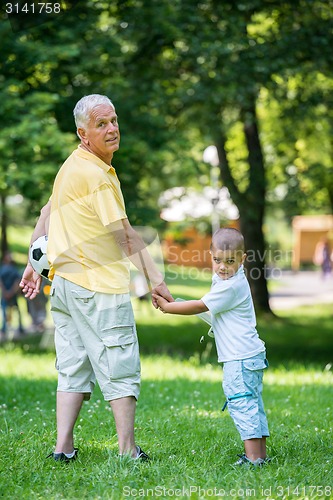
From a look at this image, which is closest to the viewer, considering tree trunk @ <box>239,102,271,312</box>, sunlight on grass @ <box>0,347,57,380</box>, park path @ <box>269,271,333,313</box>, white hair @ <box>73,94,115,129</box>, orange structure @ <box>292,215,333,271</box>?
white hair @ <box>73,94,115,129</box>

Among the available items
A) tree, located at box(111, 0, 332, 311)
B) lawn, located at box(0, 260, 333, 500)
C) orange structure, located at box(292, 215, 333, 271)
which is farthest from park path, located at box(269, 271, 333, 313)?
lawn, located at box(0, 260, 333, 500)

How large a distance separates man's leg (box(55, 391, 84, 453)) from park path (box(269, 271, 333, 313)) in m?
19.7

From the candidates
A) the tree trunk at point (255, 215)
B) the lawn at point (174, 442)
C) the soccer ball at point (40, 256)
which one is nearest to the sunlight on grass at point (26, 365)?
the lawn at point (174, 442)

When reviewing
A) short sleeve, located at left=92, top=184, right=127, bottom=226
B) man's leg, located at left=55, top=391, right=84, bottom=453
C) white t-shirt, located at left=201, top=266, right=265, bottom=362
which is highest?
short sleeve, located at left=92, top=184, right=127, bottom=226

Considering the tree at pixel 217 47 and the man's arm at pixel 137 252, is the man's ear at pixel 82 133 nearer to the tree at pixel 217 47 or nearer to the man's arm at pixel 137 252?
the man's arm at pixel 137 252

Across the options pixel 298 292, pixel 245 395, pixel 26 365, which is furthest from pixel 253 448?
pixel 298 292

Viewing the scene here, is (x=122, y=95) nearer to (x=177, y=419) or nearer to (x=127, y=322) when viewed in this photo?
(x=177, y=419)

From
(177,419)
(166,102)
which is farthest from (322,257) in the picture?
(177,419)

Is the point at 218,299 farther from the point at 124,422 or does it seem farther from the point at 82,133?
the point at 82,133

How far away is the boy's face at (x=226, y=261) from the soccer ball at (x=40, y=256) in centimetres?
100

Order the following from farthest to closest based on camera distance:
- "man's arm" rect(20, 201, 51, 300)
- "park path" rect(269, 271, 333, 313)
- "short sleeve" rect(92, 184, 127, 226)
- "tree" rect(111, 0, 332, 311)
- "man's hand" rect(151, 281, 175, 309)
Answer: "park path" rect(269, 271, 333, 313), "tree" rect(111, 0, 332, 311), "man's arm" rect(20, 201, 51, 300), "man's hand" rect(151, 281, 175, 309), "short sleeve" rect(92, 184, 127, 226)

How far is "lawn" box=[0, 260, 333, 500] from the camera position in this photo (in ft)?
12.4

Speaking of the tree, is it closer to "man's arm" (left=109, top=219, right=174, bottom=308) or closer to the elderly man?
the elderly man

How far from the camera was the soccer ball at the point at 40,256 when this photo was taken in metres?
4.54
